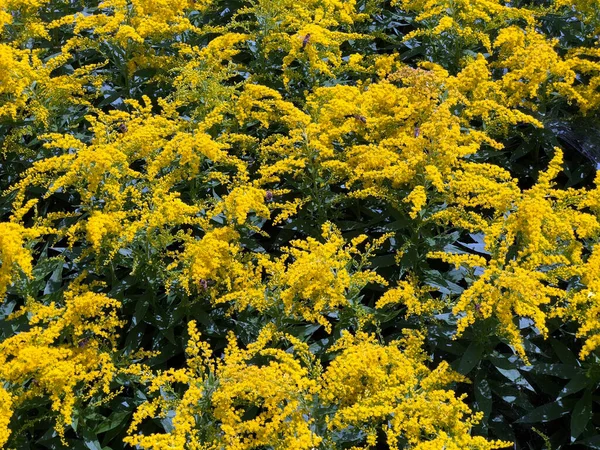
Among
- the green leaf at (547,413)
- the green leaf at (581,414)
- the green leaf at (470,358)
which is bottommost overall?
the green leaf at (547,413)

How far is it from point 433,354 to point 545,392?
2.14 feet

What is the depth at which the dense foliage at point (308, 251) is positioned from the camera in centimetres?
306

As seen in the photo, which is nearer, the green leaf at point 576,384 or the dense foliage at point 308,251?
the dense foliage at point 308,251

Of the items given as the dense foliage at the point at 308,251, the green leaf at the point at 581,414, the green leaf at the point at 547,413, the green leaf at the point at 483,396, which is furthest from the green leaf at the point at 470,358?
the green leaf at the point at 581,414

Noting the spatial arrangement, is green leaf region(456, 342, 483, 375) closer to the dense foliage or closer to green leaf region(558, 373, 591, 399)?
the dense foliage

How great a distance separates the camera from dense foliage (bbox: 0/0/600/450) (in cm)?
306

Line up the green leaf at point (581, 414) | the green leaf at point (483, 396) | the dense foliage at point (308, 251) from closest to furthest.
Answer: the dense foliage at point (308, 251)
the green leaf at point (581, 414)
the green leaf at point (483, 396)

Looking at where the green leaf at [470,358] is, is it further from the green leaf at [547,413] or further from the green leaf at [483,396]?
the green leaf at [547,413]

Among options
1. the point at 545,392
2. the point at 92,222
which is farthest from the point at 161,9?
the point at 545,392

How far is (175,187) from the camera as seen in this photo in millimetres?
4320

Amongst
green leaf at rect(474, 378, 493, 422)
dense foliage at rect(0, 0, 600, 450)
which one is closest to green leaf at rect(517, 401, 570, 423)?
dense foliage at rect(0, 0, 600, 450)

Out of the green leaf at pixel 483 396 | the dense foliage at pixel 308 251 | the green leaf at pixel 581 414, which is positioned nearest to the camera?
the dense foliage at pixel 308 251

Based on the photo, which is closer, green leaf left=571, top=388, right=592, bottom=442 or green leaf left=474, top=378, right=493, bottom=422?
green leaf left=571, top=388, right=592, bottom=442

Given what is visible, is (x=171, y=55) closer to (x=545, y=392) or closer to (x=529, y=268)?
(x=529, y=268)
